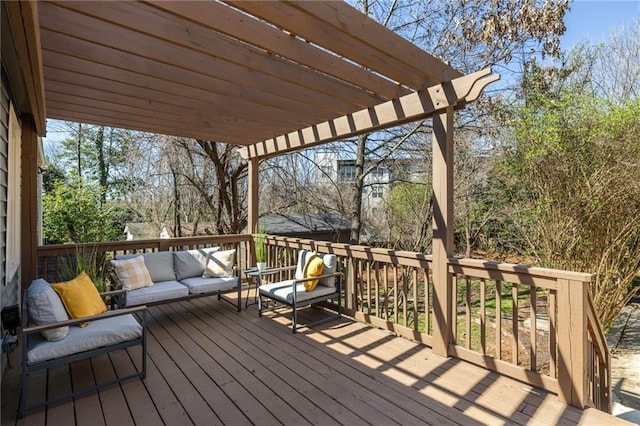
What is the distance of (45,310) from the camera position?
270 centimetres

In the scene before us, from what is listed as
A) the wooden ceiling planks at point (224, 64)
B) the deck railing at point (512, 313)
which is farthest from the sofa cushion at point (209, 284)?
the wooden ceiling planks at point (224, 64)

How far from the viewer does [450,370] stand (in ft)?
10.0

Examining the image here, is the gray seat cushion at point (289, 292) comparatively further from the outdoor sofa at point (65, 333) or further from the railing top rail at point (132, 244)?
the railing top rail at point (132, 244)

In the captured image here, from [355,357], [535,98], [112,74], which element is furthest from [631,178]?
[112,74]

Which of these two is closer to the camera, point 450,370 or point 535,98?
point 450,370

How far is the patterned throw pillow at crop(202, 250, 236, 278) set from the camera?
16.1ft

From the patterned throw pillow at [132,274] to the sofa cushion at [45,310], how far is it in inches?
53.9

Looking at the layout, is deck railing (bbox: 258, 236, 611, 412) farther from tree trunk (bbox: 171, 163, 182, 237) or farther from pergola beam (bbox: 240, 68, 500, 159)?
tree trunk (bbox: 171, 163, 182, 237)

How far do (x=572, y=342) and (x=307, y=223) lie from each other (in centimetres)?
812

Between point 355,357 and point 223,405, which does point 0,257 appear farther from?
point 355,357

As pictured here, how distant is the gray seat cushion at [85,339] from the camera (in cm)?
257

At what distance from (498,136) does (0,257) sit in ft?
24.0

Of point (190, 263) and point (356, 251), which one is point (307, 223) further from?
point (356, 251)

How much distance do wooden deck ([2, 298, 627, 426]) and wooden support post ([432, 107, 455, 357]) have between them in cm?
28
